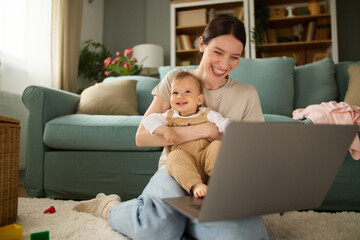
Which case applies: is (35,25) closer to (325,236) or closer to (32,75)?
(32,75)

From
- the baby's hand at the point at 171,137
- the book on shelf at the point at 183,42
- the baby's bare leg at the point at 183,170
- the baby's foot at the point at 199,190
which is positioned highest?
the book on shelf at the point at 183,42

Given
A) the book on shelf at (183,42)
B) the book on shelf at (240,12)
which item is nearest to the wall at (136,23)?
the book on shelf at (183,42)

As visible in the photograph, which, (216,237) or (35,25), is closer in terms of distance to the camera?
(216,237)

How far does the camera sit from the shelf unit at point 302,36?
11.3 feet

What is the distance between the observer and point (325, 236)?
0.95 metres

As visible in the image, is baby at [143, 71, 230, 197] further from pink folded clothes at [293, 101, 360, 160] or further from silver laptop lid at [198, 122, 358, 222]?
pink folded clothes at [293, 101, 360, 160]

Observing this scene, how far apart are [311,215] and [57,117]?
1.58 meters

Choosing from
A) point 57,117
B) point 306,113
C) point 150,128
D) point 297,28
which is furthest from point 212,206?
point 297,28

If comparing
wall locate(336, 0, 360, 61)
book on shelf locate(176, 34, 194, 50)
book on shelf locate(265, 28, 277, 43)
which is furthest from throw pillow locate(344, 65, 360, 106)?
book on shelf locate(176, 34, 194, 50)

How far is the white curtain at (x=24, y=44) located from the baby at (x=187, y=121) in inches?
66.6

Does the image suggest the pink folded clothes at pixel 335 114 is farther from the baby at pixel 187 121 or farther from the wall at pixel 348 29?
the wall at pixel 348 29

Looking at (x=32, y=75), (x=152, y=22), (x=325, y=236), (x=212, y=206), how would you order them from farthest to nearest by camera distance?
(x=152, y=22) < (x=32, y=75) < (x=325, y=236) < (x=212, y=206)

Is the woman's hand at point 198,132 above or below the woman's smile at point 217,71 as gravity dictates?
below

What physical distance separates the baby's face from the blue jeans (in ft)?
0.88
